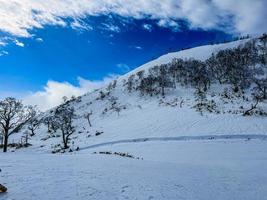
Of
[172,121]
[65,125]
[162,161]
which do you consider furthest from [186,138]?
[65,125]

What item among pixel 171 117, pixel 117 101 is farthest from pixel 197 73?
pixel 171 117

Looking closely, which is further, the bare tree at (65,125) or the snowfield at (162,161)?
the bare tree at (65,125)

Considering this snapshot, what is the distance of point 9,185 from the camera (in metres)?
12.8

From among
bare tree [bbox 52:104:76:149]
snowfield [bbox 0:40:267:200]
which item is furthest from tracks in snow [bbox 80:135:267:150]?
bare tree [bbox 52:104:76:149]

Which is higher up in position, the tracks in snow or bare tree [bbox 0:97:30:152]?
bare tree [bbox 0:97:30:152]

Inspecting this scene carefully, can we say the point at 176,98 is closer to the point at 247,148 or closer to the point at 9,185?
the point at 247,148

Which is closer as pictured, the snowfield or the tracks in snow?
the snowfield

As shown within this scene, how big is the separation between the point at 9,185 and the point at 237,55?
128m

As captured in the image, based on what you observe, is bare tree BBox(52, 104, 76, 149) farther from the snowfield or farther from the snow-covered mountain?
the snowfield

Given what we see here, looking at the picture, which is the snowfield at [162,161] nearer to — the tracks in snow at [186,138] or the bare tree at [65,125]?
the tracks in snow at [186,138]

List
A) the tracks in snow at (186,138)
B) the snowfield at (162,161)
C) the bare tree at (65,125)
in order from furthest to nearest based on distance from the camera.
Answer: the bare tree at (65,125)
the tracks in snow at (186,138)
the snowfield at (162,161)

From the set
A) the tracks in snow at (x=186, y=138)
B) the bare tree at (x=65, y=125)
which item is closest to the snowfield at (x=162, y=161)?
the tracks in snow at (x=186, y=138)

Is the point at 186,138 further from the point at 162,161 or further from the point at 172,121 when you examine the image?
the point at 162,161

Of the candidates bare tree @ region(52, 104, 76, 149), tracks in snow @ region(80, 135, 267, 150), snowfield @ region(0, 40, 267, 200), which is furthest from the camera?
bare tree @ region(52, 104, 76, 149)
